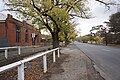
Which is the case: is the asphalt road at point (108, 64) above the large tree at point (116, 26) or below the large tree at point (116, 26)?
below

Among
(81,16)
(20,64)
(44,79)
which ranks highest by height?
(81,16)

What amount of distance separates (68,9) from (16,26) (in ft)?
70.7

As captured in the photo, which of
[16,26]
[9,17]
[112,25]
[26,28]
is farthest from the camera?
[112,25]

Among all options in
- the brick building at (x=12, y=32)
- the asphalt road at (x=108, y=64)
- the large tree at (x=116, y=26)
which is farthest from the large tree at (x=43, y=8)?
the large tree at (x=116, y=26)

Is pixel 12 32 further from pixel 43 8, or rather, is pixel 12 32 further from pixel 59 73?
pixel 59 73

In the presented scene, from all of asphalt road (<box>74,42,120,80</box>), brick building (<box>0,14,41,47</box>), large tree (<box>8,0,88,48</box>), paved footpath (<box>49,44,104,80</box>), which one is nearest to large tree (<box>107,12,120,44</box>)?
brick building (<box>0,14,41,47</box>)

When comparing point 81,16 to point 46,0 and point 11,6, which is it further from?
point 11,6

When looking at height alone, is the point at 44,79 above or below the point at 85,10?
below

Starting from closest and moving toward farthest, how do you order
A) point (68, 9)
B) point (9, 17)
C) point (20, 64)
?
1. point (20, 64)
2. point (68, 9)
3. point (9, 17)

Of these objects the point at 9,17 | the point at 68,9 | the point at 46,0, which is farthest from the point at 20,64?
the point at 9,17

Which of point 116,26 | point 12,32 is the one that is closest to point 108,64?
point 12,32

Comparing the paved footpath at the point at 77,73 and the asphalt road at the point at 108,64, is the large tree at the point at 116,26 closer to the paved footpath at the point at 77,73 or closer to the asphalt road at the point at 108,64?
the asphalt road at the point at 108,64

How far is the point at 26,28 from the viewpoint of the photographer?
47.7 meters

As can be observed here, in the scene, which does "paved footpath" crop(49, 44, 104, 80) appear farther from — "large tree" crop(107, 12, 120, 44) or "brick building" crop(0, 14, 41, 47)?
"large tree" crop(107, 12, 120, 44)
